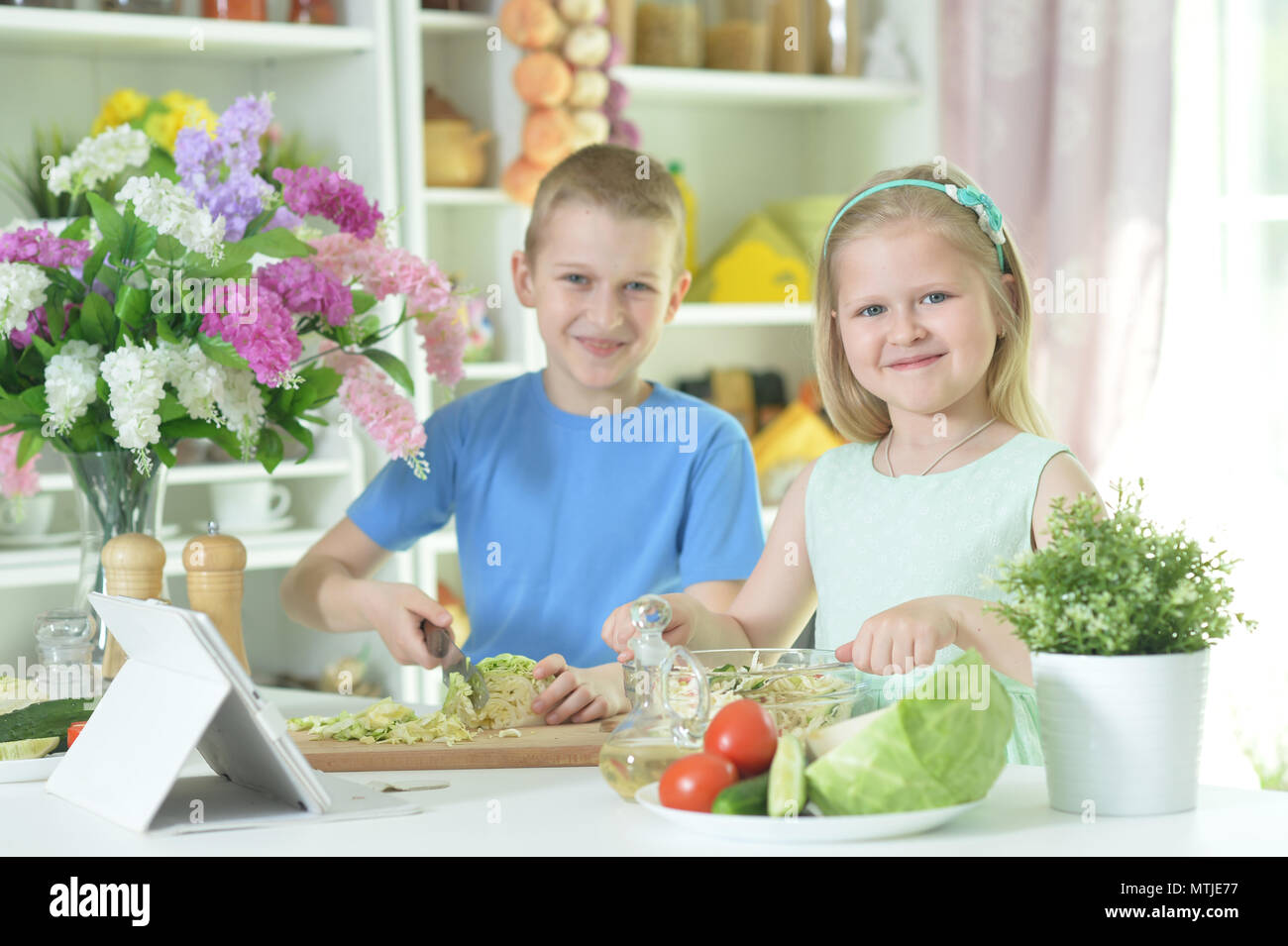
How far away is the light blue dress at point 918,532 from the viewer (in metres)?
1.46

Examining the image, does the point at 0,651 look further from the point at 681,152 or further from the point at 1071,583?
the point at 1071,583

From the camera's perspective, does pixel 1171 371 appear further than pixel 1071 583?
Yes

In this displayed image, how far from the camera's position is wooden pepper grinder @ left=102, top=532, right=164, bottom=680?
142 cm

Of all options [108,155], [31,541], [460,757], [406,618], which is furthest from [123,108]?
[460,757]

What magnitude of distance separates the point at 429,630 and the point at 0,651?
5.47ft

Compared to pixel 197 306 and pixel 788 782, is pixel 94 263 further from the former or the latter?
pixel 788 782

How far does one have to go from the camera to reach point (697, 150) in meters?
3.55

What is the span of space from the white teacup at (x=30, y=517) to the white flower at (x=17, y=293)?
1226 mm

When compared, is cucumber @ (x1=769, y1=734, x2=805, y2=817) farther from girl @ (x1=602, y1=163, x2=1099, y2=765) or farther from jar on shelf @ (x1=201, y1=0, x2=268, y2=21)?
jar on shelf @ (x1=201, y1=0, x2=268, y2=21)

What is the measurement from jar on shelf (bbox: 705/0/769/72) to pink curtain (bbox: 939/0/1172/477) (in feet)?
1.44

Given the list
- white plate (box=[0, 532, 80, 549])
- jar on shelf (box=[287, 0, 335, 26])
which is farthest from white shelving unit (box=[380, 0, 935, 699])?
white plate (box=[0, 532, 80, 549])

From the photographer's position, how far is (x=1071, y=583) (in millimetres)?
971

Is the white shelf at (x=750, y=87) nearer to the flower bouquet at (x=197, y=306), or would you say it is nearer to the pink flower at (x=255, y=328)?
the flower bouquet at (x=197, y=306)
